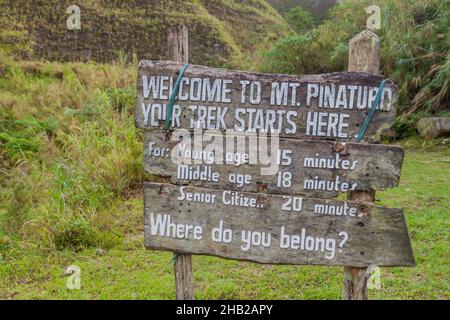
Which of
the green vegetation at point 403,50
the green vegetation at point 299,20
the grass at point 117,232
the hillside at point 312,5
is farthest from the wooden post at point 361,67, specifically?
the hillside at point 312,5

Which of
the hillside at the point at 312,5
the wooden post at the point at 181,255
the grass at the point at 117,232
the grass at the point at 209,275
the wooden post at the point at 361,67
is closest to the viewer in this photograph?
the wooden post at the point at 361,67

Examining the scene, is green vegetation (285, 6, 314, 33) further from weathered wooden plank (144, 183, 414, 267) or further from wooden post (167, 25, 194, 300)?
weathered wooden plank (144, 183, 414, 267)

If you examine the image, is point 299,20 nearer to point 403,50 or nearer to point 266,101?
point 403,50

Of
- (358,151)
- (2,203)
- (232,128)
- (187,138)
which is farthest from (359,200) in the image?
(2,203)

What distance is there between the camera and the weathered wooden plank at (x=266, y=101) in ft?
7.73

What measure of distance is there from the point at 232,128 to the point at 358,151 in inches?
27.3

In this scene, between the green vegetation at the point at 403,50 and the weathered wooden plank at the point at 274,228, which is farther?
the green vegetation at the point at 403,50

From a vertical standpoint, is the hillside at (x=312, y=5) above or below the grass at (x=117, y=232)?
above

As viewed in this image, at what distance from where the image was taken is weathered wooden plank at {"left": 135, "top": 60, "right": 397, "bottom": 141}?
2355 mm

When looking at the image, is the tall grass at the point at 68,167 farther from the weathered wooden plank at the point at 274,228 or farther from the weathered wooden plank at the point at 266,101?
the weathered wooden plank at the point at 266,101

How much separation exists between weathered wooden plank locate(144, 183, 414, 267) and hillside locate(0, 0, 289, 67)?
1251 cm

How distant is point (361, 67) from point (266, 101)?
0.54 meters

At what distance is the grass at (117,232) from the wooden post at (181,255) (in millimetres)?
657
